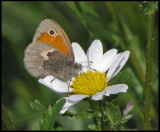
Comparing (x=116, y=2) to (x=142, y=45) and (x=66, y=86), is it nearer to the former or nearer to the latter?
(x=142, y=45)

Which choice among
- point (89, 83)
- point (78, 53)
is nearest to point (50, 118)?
point (89, 83)

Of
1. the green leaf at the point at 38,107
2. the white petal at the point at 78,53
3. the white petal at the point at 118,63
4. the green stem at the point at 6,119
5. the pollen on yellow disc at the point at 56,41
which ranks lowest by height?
the green stem at the point at 6,119

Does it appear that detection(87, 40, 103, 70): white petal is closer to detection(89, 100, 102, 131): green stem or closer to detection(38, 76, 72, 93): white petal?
detection(38, 76, 72, 93): white petal

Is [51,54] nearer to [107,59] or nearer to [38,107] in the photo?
[107,59]

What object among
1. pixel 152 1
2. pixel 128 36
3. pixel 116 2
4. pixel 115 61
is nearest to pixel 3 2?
pixel 116 2

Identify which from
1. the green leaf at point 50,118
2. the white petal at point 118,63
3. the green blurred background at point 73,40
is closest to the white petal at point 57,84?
the white petal at point 118,63

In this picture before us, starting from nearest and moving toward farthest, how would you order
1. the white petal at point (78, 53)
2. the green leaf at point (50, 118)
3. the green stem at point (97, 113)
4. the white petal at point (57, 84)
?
the green leaf at point (50, 118), the green stem at point (97, 113), the white petal at point (57, 84), the white petal at point (78, 53)

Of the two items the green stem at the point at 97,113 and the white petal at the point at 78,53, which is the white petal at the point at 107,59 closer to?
the white petal at the point at 78,53
